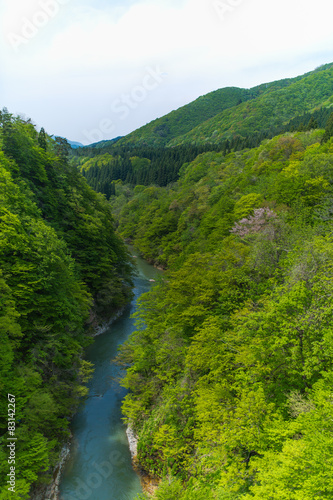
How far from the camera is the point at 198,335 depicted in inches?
652

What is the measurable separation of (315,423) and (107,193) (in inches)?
3990

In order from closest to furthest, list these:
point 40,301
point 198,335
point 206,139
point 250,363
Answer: point 250,363
point 198,335
point 40,301
point 206,139

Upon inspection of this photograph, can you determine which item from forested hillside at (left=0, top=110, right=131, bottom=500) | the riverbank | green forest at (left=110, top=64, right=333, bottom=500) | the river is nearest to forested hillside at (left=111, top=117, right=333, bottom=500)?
green forest at (left=110, top=64, right=333, bottom=500)

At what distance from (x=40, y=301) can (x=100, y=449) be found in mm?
10456

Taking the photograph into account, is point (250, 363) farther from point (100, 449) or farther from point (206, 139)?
point (206, 139)

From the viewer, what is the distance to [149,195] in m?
79.7

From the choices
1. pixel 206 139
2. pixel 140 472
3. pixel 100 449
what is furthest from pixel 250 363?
pixel 206 139

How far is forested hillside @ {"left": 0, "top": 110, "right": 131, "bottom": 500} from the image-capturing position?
45.3 ft

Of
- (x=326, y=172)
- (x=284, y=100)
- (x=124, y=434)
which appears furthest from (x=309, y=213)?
(x=284, y=100)

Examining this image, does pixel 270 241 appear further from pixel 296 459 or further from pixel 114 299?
pixel 114 299

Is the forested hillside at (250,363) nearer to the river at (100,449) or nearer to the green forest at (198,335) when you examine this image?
the green forest at (198,335)

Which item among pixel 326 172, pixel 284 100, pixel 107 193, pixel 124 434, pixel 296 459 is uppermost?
pixel 284 100

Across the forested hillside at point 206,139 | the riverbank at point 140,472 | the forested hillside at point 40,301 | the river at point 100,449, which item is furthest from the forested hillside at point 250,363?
the forested hillside at point 206,139

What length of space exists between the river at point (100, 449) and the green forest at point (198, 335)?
1102 mm
